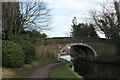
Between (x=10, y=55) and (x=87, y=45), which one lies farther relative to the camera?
(x=87, y=45)

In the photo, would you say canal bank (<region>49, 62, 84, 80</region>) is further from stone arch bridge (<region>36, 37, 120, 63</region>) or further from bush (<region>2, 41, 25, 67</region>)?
stone arch bridge (<region>36, 37, 120, 63</region>)

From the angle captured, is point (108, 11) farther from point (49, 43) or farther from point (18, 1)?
point (18, 1)

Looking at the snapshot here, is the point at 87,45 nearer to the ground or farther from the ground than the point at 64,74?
farther from the ground

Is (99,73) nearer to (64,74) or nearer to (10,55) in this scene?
(64,74)

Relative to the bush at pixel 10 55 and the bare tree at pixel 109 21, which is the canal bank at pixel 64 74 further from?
the bare tree at pixel 109 21

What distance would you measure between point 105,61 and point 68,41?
7096mm

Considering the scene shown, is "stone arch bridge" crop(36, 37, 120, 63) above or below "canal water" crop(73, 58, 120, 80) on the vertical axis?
above

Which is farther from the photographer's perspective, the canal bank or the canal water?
the canal water

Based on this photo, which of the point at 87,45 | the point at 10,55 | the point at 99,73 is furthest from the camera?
the point at 87,45

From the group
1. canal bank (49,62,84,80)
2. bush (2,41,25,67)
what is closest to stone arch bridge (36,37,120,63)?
bush (2,41,25,67)

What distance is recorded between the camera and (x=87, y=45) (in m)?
22.5

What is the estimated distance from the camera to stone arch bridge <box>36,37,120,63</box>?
68.5ft

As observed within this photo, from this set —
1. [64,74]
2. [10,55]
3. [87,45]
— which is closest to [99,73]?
[64,74]

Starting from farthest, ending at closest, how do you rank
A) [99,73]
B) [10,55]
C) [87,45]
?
[87,45]
[99,73]
[10,55]
